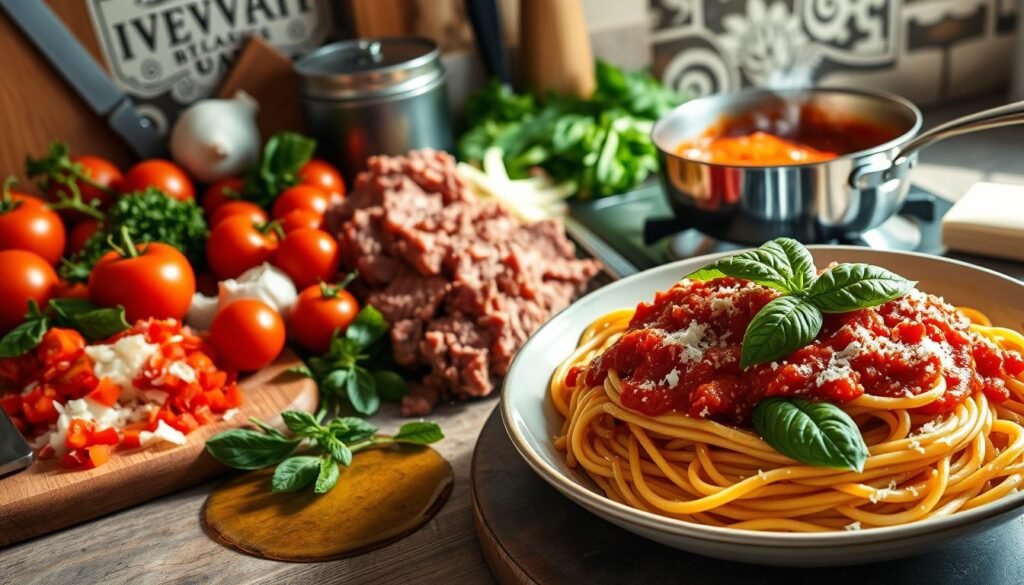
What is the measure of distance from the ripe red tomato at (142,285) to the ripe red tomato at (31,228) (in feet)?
1.00

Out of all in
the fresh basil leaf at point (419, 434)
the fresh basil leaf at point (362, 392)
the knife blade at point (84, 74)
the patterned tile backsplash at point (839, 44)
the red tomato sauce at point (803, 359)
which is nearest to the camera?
the red tomato sauce at point (803, 359)

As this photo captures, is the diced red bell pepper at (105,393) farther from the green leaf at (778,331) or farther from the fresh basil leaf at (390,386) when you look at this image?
the green leaf at (778,331)

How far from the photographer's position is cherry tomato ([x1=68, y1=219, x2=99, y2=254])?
2.51m

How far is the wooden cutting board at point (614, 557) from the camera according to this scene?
1338 mm

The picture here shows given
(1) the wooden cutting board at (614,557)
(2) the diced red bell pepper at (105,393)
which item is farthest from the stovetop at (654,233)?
(2) the diced red bell pepper at (105,393)

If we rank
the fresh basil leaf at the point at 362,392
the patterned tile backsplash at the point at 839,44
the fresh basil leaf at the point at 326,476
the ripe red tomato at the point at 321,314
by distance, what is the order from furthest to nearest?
the patterned tile backsplash at the point at 839,44
the ripe red tomato at the point at 321,314
the fresh basil leaf at the point at 362,392
the fresh basil leaf at the point at 326,476

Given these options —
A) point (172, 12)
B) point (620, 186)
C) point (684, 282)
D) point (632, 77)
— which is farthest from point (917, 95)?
point (172, 12)

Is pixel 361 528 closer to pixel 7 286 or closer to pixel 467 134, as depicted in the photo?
pixel 7 286

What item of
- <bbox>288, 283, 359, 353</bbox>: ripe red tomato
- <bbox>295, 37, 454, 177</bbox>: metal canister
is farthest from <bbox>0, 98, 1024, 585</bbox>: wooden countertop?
<bbox>295, 37, 454, 177</bbox>: metal canister

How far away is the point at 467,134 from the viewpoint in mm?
2938

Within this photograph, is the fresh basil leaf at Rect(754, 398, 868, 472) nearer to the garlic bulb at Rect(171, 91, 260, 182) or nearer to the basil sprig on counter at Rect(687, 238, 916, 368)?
the basil sprig on counter at Rect(687, 238, 916, 368)

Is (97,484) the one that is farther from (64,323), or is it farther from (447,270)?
(447,270)

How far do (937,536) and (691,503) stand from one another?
12.7 inches

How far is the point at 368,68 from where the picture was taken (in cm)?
264
